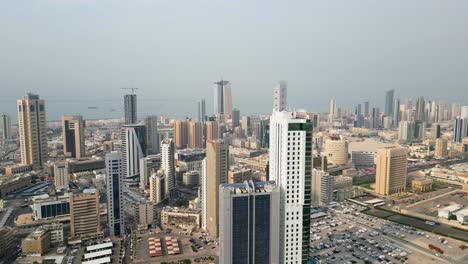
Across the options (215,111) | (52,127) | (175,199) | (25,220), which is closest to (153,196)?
(175,199)

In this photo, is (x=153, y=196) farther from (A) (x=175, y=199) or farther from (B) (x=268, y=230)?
(B) (x=268, y=230)

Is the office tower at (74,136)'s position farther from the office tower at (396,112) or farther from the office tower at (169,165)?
the office tower at (396,112)

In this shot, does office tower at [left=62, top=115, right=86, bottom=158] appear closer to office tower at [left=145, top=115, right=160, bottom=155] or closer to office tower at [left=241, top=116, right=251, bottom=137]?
office tower at [left=145, top=115, right=160, bottom=155]

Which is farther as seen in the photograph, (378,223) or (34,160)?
(34,160)

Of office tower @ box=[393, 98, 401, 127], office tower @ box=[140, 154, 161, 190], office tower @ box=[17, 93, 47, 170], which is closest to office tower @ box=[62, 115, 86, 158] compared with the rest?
office tower @ box=[17, 93, 47, 170]

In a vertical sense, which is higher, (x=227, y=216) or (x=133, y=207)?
(x=227, y=216)

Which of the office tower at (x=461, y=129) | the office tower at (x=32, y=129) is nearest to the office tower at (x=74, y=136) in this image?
the office tower at (x=32, y=129)
